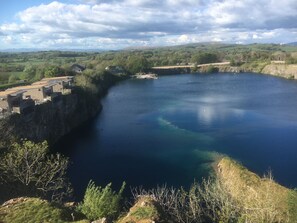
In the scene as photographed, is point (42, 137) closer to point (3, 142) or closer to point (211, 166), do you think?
point (3, 142)

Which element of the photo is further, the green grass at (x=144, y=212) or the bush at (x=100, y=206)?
the bush at (x=100, y=206)

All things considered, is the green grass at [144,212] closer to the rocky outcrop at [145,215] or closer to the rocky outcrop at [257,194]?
the rocky outcrop at [145,215]

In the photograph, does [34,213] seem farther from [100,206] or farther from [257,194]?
[257,194]

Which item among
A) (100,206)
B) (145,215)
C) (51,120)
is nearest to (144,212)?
(145,215)

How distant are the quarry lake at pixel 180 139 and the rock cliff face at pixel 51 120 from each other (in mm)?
2384

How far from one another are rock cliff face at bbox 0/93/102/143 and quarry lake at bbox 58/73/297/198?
7.82ft

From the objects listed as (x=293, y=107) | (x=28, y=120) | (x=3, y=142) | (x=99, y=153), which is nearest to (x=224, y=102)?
(x=293, y=107)

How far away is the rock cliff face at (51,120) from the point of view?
49.2 meters

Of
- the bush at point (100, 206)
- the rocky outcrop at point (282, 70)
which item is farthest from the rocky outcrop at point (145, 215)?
the rocky outcrop at point (282, 70)

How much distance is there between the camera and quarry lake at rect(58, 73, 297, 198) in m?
45.3

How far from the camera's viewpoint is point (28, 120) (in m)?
54.5

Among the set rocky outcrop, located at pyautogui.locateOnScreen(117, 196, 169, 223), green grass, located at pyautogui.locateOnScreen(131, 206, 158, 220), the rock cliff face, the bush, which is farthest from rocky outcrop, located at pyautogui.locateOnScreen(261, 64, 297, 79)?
green grass, located at pyautogui.locateOnScreen(131, 206, 158, 220)

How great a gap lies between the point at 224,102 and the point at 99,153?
47.0 m

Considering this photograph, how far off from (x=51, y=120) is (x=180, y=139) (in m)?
22.3
